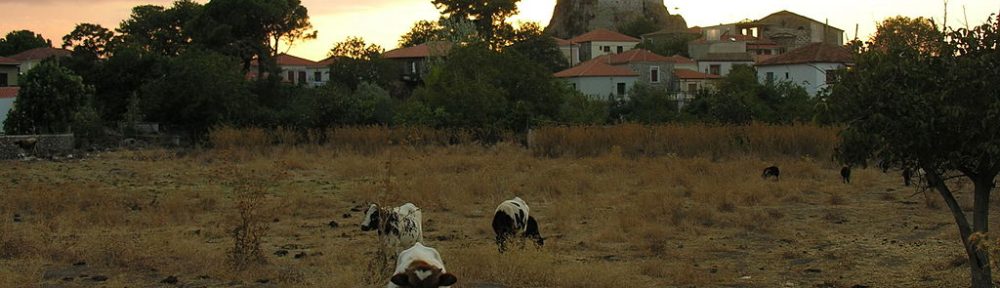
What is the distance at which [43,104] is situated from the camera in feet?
115

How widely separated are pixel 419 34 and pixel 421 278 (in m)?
82.1

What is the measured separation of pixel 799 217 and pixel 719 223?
1652 mm

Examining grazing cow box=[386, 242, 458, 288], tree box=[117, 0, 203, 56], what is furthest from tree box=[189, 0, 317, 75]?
grazing cow box=[386, 242, 458, 288]

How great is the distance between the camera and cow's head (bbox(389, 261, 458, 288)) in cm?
750

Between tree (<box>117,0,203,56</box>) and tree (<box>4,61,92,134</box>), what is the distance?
2132 cm

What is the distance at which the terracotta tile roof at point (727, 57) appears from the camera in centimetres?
7775

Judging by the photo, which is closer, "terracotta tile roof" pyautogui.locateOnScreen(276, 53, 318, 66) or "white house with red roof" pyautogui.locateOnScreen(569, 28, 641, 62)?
"terracotta tile roof" pyautogui.locateOnScreen(276, 53, 318, 66)

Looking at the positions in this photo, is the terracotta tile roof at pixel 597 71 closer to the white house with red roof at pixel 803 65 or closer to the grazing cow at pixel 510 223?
the white house with red roof at pixel 803 65

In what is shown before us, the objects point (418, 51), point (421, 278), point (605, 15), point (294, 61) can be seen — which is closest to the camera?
point (421, 278)

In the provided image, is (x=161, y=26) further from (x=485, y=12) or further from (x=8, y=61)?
(x=485, y=12)

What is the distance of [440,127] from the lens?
113ft

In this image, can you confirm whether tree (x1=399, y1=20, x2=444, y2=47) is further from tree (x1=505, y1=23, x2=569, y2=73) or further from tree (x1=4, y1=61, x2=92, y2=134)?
tree (x1=4, y1=61, x2=92, y2=134)

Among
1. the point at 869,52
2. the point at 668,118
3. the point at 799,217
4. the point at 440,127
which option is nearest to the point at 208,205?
the point at 799,217

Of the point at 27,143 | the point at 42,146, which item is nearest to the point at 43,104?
the point at 42,146
